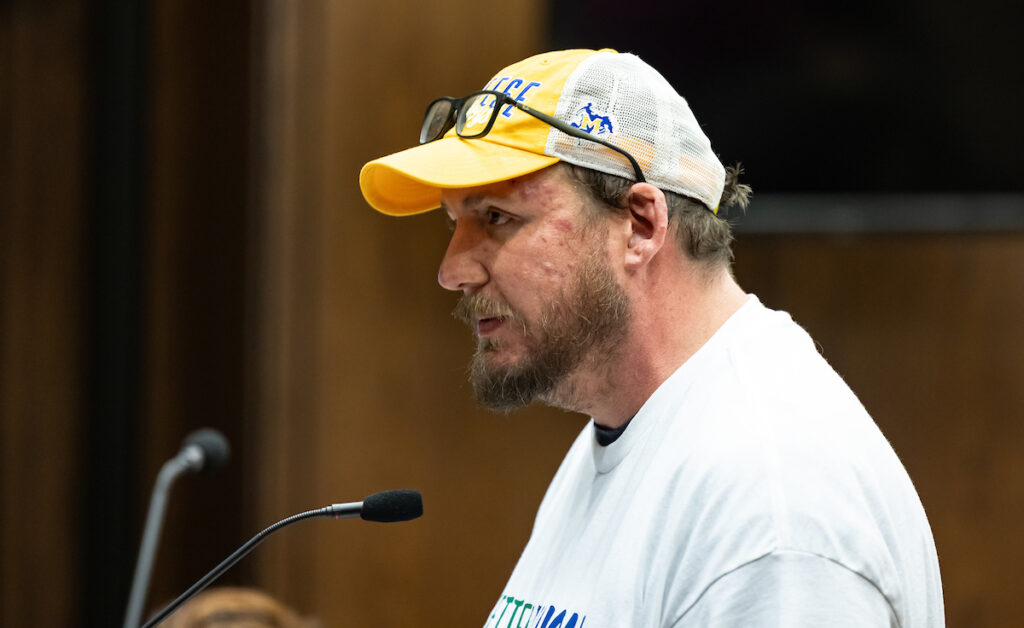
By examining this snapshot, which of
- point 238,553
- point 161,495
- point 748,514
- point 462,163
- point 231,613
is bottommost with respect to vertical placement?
point 231,613

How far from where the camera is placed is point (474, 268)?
4.77 ft

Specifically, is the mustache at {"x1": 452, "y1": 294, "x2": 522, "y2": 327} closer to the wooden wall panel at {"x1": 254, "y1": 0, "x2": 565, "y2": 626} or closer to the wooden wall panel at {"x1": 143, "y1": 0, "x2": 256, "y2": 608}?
the wooden wall panel at {"x1": 254, "y1": 0, "x2": 565, "y2": 626}

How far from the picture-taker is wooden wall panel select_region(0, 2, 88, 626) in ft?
13.0

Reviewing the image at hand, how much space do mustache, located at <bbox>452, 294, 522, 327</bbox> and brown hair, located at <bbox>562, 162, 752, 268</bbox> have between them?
17cm

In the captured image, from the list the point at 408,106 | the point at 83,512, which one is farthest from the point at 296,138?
the point at 83,512

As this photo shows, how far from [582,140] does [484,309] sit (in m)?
0.24

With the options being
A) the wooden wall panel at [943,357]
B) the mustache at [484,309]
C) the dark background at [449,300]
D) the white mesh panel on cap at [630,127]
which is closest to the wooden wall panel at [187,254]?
the dark background at [449,300]

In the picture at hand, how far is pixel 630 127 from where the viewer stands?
4.64 ft

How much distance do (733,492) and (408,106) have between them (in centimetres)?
258

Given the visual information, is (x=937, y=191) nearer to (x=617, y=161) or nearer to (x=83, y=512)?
(x=617, y=161)

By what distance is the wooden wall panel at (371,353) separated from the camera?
3480mm

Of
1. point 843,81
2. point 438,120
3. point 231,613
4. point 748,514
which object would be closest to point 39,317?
point 231,613

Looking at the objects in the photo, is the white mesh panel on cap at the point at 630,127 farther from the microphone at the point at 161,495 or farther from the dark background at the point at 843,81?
the dark background at the point at 843,81

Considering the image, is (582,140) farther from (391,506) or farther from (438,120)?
(391,506)
